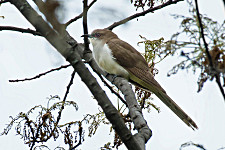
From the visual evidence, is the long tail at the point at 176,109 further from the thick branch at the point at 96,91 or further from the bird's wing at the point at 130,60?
the thick branch at the point at 96,91

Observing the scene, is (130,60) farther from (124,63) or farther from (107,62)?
(107,62)

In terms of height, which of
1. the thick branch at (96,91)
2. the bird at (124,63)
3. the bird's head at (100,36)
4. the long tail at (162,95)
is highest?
the bird's head at (100,36)

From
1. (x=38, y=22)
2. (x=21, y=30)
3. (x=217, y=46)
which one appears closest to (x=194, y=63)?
(x=217, y=46)

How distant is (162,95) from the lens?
5051mm

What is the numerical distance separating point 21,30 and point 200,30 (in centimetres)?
220

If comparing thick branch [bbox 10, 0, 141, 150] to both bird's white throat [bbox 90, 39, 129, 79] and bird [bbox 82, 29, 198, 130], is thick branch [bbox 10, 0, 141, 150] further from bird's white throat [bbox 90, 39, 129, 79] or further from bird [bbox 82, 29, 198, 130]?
bird's white throat [bbox 90, 39, 129, 79]

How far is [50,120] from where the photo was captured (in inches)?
140

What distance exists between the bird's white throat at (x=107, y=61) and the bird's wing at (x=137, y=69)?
0.24 feet

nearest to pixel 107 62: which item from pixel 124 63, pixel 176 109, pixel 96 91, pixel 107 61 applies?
pixel 107 61

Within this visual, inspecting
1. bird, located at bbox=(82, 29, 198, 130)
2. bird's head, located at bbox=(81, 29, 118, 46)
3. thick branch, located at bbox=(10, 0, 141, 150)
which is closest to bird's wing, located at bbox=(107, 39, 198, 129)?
bird, located at bbox=(82, 29, 198, 130)

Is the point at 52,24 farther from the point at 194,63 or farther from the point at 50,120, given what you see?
the point at 50,120

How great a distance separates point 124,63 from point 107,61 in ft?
1.09

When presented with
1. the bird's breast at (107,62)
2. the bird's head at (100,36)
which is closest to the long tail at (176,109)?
the bird's breast at (107,62)

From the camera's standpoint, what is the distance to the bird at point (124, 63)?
520 cm
